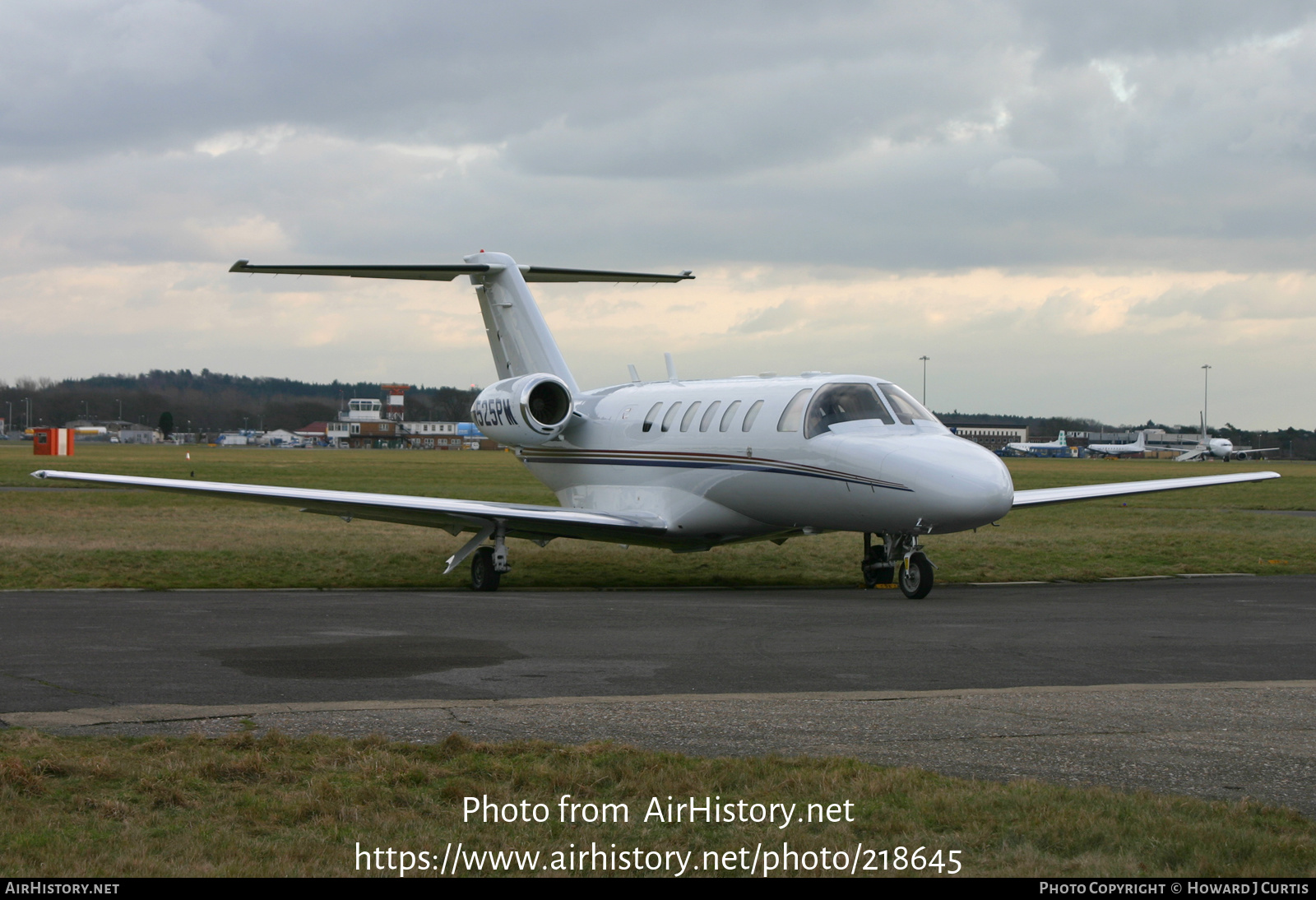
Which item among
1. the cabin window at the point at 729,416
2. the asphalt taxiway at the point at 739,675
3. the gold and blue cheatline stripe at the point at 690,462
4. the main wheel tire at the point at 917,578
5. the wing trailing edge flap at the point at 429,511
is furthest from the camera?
the cabin window at the point at 729,416

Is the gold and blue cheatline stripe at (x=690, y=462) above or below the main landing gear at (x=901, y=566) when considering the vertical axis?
above

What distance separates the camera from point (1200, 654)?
432 inches

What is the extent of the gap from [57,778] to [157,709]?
2.05 m

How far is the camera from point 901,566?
53.8ft

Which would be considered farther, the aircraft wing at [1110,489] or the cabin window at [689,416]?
the cabin window at [689,416]

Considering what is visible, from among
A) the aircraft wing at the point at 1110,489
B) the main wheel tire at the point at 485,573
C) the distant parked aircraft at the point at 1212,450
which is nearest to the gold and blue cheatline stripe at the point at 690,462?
the main wheel tire at the point at 485,573

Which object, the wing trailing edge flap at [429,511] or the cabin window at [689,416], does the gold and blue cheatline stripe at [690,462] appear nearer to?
the cabin window at [689,416]

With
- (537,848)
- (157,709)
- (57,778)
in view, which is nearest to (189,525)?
(157,709)

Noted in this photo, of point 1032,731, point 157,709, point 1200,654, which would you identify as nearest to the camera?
point 1032,731

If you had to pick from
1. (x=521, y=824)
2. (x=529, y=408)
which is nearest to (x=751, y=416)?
(x=529, y=408)

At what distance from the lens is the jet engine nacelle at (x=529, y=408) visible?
21.4 metres

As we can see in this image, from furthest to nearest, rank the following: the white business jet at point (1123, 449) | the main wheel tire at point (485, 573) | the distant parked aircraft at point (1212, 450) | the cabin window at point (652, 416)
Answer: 1. the white business jet at point (1123, 449)
2. the distant parked aircraft at point (1212, 450)
3. the cabin window at point (652, 416)
4. the main wheel tire at point (485, 573)

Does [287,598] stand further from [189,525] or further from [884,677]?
[189,525]

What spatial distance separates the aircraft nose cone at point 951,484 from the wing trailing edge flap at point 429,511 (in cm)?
434
